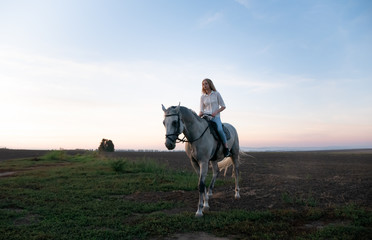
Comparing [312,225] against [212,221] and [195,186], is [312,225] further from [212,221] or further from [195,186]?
[195,186]

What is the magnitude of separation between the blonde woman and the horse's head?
153cm

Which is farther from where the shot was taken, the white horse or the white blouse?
the white blouse

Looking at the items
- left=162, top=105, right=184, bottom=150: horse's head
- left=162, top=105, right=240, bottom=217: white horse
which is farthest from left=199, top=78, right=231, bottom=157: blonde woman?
left=162, top=105, right=184, bottom=150: horse's head

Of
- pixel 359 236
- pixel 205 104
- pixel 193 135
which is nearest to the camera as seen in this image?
pixel 359 236

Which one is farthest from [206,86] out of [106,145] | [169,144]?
[106,145]

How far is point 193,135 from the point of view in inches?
262

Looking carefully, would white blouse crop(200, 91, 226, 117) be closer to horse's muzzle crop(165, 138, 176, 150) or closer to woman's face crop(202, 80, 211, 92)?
woman's face crop(202, 80, 211, 92)

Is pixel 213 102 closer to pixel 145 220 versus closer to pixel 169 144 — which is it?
pixel 169 144

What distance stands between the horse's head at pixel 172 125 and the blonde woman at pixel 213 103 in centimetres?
153

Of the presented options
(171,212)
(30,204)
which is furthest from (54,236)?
(30,204)

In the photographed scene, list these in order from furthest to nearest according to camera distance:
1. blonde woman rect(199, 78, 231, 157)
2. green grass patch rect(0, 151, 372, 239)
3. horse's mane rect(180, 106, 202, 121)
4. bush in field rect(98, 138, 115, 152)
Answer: bush in field rect(98, 138, 115, 152)
blonde woman rect(199, 78, 231, 157)
horse's mane rect(180, 106, 202, 121)
green grass patch rect(0, 151, 372, 239)

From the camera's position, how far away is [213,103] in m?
7.46

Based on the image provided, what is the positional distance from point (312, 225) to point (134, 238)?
3.70 meters

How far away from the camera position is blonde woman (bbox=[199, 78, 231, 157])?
7418 millimetres
